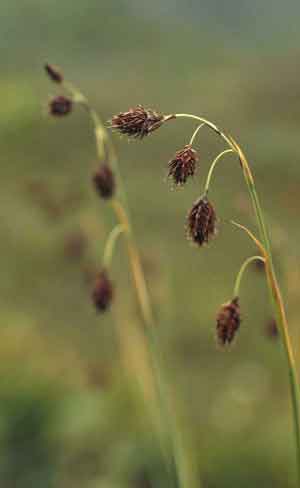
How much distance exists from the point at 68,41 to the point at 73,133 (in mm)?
2926

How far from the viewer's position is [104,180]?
6.73 ft

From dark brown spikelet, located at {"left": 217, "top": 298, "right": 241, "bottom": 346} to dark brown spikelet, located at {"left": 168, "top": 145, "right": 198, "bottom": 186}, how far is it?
0.85 ft

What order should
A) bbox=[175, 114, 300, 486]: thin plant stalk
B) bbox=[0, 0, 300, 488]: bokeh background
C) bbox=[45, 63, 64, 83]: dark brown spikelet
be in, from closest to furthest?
bbox=[175, 114, 300, 486]: thin plant stalk
bbox=[45, 63, 64, 83]: dark brown spikelet
bbox=[0, 0, 300, 488]: bokeh background

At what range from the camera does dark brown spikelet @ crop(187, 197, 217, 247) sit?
146 cm

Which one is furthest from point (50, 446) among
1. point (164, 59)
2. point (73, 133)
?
point (164, 59)

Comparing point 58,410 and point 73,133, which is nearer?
point 58,410

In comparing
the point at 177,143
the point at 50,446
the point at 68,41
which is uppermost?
the point at 68,41

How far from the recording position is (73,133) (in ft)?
26.6

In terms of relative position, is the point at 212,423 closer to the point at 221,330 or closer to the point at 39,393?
the point at 39,393

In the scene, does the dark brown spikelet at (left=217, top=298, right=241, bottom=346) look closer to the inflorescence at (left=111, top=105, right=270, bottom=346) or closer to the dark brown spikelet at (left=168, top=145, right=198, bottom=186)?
the inflorescence at (left=111, top=105, right=270, bottom=346)

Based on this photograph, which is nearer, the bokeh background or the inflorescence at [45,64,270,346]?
the inflorescence at [45,64,270,346]

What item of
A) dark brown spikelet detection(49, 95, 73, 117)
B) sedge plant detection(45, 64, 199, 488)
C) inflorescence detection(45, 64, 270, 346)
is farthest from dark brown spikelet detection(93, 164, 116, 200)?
inflorescence detection(45, 64, 270, 346)

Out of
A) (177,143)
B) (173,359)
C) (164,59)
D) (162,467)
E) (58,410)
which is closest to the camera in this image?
(162,467)

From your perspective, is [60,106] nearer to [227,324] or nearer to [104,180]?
[104,180]
